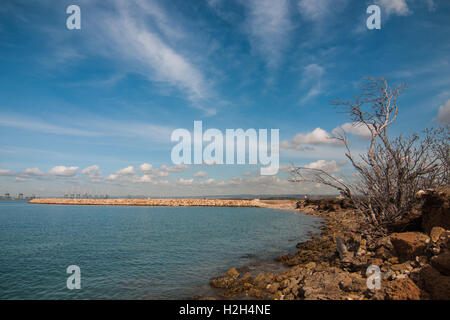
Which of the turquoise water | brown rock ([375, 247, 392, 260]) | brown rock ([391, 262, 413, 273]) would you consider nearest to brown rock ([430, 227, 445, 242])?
brown rock ([391, 262, 413, 273])

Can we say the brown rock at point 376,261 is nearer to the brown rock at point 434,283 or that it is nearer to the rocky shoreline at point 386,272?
the rocky shoreline at point 386,272

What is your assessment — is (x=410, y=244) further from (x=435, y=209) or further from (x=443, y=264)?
(x=443, y=264)

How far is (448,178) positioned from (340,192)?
9309 mm

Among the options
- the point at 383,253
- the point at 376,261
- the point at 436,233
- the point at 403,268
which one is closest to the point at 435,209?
the point at 436,233

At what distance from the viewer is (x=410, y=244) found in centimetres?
1052

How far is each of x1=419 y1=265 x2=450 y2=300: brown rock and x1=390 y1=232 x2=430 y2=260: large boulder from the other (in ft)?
8.62

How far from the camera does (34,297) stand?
1262 cm

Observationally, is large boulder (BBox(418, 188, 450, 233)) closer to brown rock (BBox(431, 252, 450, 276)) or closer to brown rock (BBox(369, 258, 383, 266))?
brown rock (BBox(369, 258, 383, 266))

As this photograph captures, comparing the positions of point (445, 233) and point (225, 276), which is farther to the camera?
point (225, 276)

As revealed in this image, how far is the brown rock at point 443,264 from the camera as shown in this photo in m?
7.36

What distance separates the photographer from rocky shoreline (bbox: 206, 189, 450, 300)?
7479mm

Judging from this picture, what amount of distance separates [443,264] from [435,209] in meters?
4.90
